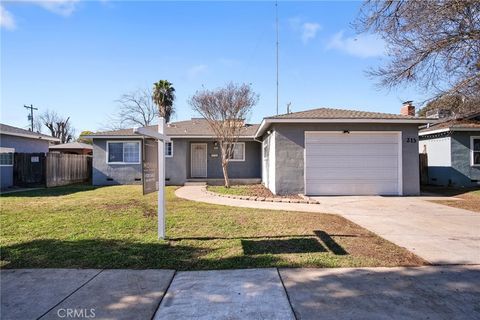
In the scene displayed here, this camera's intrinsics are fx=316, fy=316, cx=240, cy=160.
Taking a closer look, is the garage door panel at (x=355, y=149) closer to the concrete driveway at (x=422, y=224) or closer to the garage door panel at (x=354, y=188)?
the garage door panel at (x=354, y=188)

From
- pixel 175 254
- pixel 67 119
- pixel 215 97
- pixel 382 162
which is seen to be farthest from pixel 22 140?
pixel 67 119

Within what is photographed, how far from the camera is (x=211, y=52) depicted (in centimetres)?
1236

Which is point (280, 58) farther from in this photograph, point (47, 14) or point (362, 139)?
point (47, 14)

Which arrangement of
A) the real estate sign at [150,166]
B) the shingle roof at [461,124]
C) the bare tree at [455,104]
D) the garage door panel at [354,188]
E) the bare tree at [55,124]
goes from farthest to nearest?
the bare tree at [55,124] → the shingle roof at [461,124] → the garage door panel at [354,188] → the bare tree at [455,104] → the real estate sign at [150,166]

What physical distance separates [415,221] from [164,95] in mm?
27883

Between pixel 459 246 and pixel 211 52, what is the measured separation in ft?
33.6

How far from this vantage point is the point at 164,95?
103ft

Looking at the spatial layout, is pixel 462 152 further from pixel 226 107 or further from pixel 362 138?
pixel 226 107

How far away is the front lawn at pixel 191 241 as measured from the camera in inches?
180

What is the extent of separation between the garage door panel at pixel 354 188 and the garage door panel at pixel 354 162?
25.4 inches

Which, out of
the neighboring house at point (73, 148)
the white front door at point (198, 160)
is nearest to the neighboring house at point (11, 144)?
the neighboring house at point (73, 148)

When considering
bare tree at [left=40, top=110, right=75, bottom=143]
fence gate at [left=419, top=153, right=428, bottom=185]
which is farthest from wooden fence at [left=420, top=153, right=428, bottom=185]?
bare tree at [left=40, top=110, right=75, bottom=143]

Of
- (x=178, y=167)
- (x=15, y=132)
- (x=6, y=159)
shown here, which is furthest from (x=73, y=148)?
(x=178, y=167)

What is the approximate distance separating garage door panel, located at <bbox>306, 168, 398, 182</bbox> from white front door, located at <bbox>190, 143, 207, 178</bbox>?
8518mm
